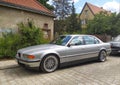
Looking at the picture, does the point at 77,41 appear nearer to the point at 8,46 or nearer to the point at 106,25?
the point at 8,46

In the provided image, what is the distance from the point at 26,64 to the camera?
20.5 feet

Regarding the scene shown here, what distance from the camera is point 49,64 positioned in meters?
6.54

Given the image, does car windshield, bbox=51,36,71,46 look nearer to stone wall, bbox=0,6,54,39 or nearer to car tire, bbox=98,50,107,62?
car tire, bbox=98,50,107,62

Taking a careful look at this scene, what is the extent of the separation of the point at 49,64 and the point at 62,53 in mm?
721

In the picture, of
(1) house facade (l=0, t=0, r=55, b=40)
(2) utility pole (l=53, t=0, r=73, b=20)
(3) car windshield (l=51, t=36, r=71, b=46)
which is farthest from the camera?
(2) utility pole (l=53, t=0, r=73, b=20)

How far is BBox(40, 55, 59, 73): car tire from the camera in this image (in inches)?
250

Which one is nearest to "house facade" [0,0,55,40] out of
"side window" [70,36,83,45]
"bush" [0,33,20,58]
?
"bush" [0,33,20,58]

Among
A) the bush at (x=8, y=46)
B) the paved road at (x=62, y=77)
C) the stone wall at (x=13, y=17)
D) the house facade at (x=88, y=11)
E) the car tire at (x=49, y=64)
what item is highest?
the house facade at (x=88, y=11)

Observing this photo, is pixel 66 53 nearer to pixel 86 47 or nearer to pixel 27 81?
pixel 86 47

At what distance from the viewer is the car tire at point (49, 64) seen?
6.36 m

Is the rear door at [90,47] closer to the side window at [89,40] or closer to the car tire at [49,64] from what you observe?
the side window at [89,40]

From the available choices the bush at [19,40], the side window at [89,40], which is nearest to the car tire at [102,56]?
the side window at [89,40]

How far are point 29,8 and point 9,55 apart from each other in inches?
183

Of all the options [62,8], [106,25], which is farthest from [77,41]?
[62,8]
